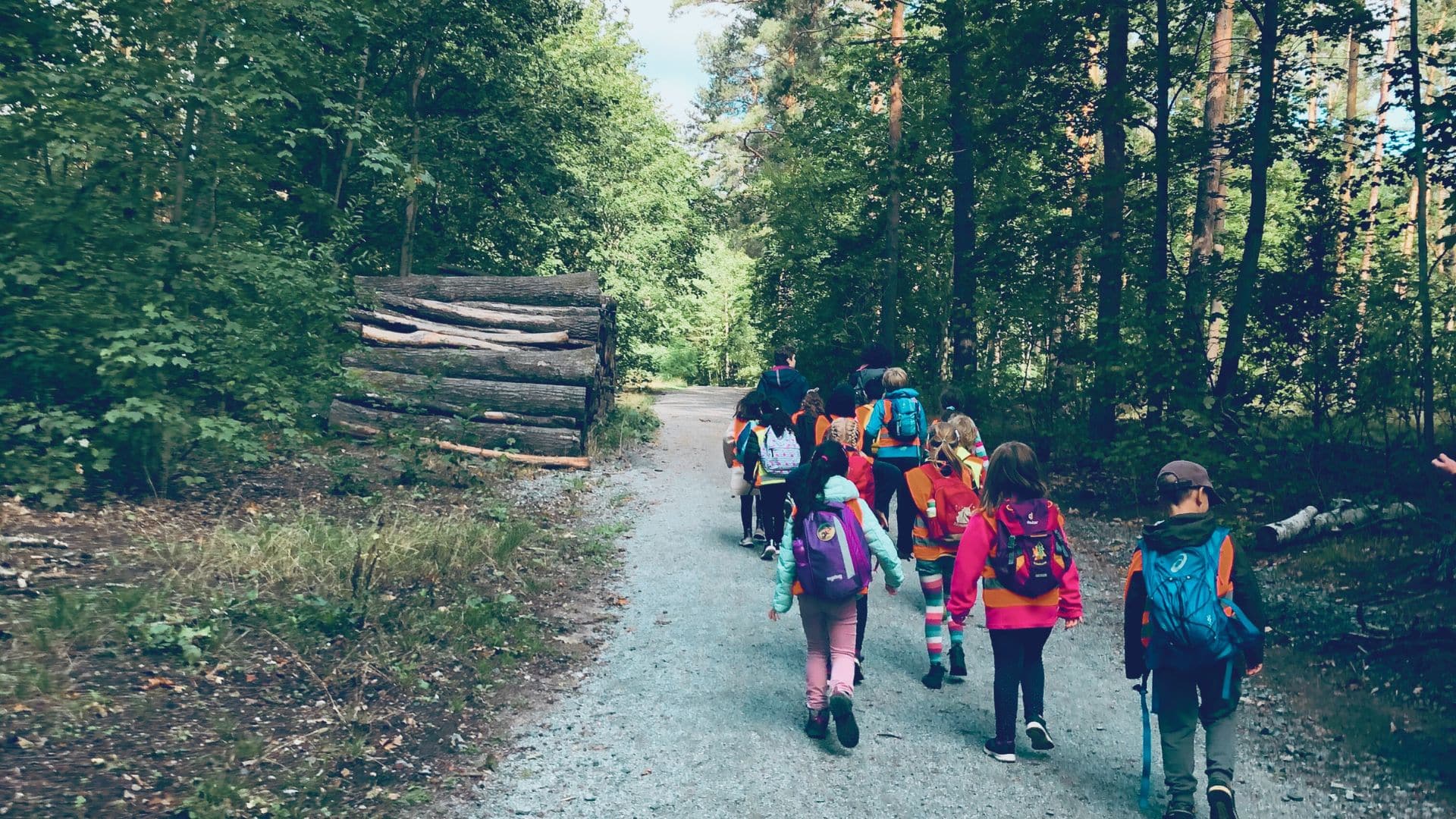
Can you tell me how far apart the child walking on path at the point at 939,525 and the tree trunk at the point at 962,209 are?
10111mm

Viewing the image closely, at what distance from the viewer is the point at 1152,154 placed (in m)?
14.1

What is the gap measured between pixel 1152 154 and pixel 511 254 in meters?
12.6

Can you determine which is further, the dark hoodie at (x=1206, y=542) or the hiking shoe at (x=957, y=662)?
the hiking shoe at (x=957, y=662)

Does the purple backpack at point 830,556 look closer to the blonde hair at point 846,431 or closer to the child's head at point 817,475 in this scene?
the child's head at point 817,475

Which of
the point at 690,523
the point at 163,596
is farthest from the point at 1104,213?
the point at 163,596

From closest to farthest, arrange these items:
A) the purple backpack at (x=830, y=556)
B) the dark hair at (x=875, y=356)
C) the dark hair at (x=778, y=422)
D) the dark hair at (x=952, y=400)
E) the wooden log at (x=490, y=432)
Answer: the purple backpack at (x=830, y=556), the dark hair at (x=952, y=400), the dark hair at (x=778, y=422), the dark hair at (x=875, y=356), the wooden log at (x=490, y=432)

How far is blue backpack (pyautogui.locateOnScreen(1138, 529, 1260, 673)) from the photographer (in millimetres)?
4496

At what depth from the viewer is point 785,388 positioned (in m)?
11.1

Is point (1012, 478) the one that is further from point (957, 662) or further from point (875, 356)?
point (875, 356)

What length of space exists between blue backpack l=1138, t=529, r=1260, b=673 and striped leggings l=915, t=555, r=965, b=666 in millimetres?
2144

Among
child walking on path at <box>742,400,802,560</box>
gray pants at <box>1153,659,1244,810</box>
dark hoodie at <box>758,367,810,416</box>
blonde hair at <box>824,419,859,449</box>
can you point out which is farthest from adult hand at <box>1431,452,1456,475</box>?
dark hoodie at <box>758,367,810,416</box>

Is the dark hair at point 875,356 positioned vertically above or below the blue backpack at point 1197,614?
above

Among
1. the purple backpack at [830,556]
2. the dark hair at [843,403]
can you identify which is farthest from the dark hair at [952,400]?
the purple backpack at [830,556]

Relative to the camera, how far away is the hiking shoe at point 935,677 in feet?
21.9
